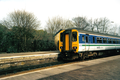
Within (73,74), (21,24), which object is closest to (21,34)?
(21,24)

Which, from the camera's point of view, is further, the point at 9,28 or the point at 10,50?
the point at 9,28

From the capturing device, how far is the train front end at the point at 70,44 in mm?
10906

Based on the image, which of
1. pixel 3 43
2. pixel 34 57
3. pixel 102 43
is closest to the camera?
pixel 34 57

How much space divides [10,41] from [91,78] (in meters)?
14.7

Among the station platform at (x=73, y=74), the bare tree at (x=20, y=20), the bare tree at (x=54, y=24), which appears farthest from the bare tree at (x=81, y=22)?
the station platform at (x=73, y=74)

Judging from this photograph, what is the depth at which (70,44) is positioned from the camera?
36.2ft

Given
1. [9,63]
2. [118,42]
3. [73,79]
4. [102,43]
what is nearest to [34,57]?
[9,63]

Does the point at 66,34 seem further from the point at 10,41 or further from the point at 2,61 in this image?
the point at 10,41

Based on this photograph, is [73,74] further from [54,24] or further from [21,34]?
[54,24]

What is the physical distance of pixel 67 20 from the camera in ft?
109

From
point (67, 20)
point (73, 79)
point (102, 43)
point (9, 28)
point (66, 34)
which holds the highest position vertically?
point (67, 20)

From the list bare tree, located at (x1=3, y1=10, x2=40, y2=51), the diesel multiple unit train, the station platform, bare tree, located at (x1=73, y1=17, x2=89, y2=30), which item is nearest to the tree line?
bare tree, located at (x1=3, y1=10, x2=40, y2=51)

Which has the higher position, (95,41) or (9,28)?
(9,28)

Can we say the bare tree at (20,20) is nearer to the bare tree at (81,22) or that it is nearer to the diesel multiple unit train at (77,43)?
the diesel multiple unit train at (77,43)
